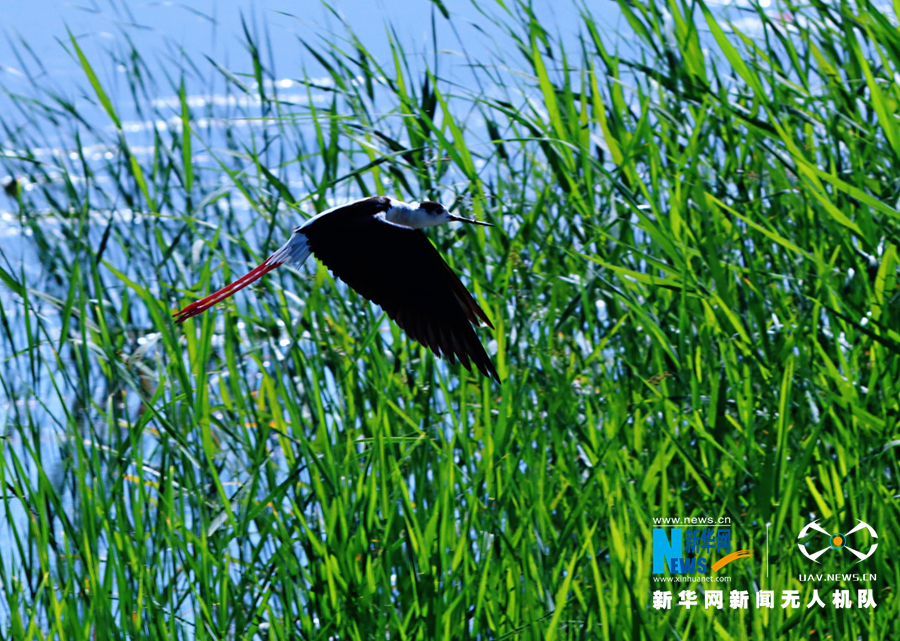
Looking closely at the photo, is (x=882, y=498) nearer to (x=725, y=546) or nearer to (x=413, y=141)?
(x=725, y=546)

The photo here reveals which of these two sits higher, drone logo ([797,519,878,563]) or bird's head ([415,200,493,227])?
bird's head ([415,200,493,227])

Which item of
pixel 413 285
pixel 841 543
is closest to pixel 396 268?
pixel 413 285

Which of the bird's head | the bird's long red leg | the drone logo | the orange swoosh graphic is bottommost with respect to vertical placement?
the orange swoosh graphic

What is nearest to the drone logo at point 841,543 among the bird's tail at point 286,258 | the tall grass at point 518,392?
the tall grass at point 518,392

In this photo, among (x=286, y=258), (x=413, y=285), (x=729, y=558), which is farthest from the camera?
(x=413, y=285)

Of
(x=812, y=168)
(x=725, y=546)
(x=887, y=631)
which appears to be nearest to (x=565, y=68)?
(x=812, y=168)

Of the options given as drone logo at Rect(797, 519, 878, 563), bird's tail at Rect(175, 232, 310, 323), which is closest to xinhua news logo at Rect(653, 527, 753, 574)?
drone logo at Rect(797, 519, 878, 563)

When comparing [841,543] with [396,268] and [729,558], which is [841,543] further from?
[396,268]

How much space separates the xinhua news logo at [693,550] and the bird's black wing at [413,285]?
0.44 m

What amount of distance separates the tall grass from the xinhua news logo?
1.3 inches

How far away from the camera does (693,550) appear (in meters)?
1.86

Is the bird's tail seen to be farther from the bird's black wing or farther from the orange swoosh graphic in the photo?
the orange swoosh graphic

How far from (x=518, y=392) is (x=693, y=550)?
424 mm

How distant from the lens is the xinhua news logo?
1812mm
